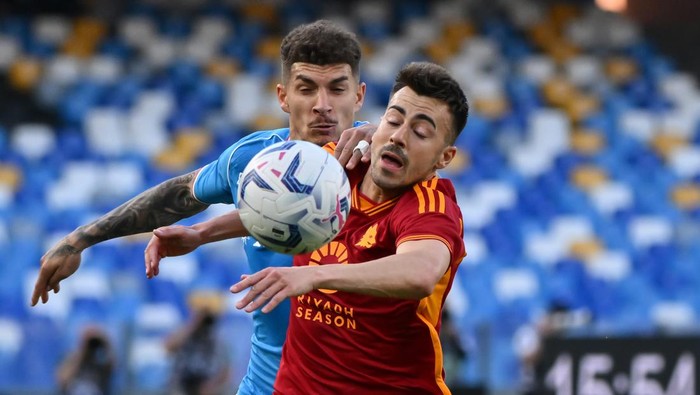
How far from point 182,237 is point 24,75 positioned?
44.7ft

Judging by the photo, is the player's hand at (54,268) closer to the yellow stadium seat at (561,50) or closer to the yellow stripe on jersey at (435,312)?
the yellow stripe on jersey at (435,312)

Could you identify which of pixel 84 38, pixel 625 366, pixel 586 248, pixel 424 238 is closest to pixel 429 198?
pixel 424 238

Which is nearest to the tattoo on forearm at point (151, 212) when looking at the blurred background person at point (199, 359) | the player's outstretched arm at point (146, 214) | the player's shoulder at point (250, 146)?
the player's outstretched arm at point (146, 214)

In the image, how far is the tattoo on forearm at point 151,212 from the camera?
5.52m

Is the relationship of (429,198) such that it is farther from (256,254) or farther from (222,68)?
(222,68)

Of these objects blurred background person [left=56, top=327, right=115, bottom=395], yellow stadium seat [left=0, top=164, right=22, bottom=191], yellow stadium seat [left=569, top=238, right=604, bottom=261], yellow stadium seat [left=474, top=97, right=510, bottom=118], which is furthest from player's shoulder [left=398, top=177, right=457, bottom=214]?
yellow stadium seat [left=474, top=97, right=510, bottom=118]

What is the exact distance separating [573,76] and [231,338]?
382 inches

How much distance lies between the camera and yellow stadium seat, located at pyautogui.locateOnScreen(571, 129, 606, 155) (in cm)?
1780

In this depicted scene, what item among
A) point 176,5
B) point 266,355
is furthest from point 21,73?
point 266,355

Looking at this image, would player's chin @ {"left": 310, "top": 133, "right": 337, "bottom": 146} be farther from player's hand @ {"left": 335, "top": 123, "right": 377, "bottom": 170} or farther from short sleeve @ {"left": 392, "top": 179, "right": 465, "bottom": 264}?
short sleeve @ {"left": 392, "top": 179, "right": 465, "bottom": 264}

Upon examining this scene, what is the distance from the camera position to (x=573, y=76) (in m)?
19.5

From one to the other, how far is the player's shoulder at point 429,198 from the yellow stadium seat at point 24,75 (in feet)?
47.0

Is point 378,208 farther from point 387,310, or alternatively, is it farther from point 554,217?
point 554,217

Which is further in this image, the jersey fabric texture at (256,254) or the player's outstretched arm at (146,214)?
the player's outstretched arm at (146,214)
